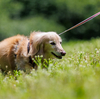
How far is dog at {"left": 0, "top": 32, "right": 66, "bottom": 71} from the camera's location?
3883 mm

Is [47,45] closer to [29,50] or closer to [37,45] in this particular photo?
[37,45]

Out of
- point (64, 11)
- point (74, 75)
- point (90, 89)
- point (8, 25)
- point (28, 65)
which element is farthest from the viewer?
point (64, 11)

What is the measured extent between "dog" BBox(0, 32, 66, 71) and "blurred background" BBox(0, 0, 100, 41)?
11.0m

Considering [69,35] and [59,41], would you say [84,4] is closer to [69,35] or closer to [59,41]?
[69,35]

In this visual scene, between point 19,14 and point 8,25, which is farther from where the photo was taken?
point 19,14

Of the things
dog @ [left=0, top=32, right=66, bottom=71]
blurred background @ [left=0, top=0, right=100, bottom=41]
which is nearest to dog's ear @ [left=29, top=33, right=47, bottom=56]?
dog @ [left=0, top=32, right=66, bottom=71]

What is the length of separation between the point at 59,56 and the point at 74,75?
1.66 m

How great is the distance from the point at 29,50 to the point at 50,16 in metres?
13.0

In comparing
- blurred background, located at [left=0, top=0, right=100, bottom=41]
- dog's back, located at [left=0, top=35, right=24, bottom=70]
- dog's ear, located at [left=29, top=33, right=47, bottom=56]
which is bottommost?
blurred background, located at [left=0, top=0, right=100, bottom=41]

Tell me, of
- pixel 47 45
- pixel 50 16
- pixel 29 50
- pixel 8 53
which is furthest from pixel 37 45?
pixel 50 16

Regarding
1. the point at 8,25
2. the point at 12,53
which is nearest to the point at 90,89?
the point at 12,53

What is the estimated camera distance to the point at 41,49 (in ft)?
13.1

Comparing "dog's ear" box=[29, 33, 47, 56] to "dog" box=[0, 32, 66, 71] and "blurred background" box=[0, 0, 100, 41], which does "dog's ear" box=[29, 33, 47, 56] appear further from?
"blurred background" box=[0, 0, 100, 41]

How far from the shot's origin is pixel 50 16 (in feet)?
55.5
